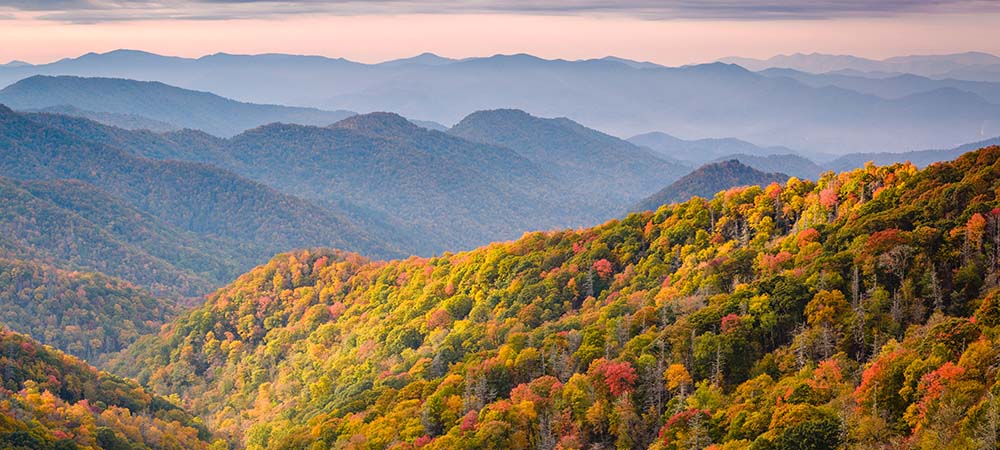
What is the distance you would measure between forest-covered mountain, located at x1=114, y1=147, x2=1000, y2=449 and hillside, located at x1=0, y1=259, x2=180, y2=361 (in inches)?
2485

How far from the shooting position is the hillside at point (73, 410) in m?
68.7

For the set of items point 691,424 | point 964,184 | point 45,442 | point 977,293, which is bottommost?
point 45,442

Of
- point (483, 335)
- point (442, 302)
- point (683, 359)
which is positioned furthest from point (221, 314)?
point (683, 359)

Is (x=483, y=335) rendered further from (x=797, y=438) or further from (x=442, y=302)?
(x=797, y=438)

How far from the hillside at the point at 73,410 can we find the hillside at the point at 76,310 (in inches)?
2481

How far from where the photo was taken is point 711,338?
56500 mm

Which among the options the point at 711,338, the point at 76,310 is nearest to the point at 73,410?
the point at 711,338

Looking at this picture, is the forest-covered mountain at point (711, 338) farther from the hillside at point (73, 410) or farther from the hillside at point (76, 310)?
the hillside at point (76, 310)

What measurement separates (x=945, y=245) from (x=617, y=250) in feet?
117

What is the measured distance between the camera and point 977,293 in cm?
5328

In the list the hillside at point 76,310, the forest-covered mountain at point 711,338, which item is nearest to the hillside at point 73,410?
the forest-covered mountain at point 711,338

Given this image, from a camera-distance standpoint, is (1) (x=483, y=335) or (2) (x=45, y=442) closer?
(2) (x=45, y=442)

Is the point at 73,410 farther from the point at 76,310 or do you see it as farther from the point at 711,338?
the point at 76,310

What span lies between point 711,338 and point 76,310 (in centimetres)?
13661
